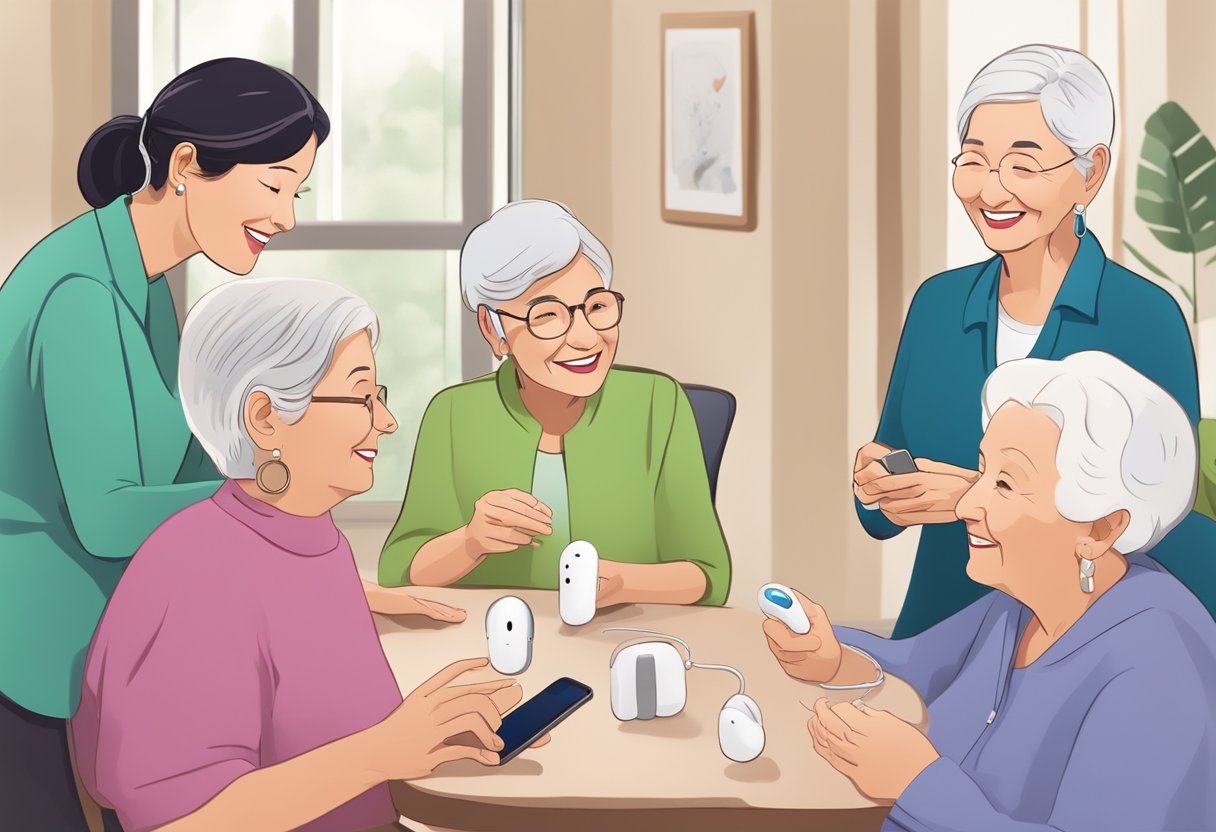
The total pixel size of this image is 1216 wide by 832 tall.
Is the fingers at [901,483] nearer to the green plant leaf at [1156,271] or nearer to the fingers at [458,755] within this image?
the fingers at [458,755]

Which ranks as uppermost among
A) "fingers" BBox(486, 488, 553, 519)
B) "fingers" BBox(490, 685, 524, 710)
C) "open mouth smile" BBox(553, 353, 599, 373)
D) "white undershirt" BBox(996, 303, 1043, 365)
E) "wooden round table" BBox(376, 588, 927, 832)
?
"white undershirt" BBox(996, 303, 1043, 365)

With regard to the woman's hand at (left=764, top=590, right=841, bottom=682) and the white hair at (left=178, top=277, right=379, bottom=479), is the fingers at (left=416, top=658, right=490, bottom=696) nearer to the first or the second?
the white hair at (left=178, top=277, right=379, bottom=479)

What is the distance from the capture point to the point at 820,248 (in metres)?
3.85

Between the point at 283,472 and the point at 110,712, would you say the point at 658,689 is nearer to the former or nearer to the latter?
the point at 283,472

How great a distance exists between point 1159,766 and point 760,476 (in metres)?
2.65

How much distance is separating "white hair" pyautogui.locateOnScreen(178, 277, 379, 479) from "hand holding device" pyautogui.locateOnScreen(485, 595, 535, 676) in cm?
51

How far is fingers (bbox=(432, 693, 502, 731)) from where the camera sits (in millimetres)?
1572

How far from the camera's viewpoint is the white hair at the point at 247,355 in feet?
5.20

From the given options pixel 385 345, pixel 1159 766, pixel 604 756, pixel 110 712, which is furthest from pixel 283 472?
pixel 385 345

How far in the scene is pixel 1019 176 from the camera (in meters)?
2.35

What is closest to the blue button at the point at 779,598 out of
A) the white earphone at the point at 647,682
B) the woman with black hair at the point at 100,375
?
the white earphone at the point at 647,682

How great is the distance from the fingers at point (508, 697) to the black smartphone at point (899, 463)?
2.87ft

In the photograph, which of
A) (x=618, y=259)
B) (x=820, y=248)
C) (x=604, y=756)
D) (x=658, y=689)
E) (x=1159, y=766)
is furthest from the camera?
(x=618, y=259)

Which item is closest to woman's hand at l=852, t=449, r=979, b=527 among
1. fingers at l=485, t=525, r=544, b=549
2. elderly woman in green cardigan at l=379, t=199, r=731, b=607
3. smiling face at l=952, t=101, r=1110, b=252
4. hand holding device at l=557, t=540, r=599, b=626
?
elderly woman in green cardigan at l=379, t=199, r=731, b=607
